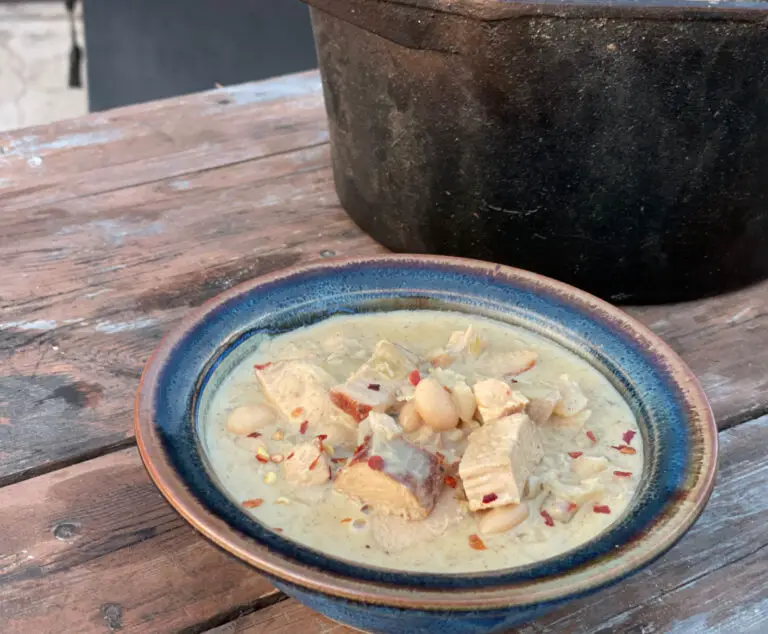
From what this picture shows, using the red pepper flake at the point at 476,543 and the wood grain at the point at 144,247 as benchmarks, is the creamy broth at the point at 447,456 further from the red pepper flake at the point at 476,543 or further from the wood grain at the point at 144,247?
the wood grain at the point at 144,247

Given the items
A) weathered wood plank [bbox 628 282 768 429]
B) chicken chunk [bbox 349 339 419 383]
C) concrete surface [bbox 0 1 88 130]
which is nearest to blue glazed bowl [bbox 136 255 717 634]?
chicken chunk [bbox 349 339 419 383]

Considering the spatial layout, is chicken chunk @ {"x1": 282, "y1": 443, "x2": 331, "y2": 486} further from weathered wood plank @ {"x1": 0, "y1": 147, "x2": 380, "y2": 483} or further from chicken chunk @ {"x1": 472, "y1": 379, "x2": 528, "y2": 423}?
weathered wood plank @ {"x1": 0, "y1": 147, "x2": 380, "y2": 483}

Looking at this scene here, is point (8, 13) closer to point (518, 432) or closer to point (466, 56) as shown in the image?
point (466, 56)

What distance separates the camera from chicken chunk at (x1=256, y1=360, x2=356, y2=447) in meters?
0.75

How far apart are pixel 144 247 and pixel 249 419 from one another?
1.81ft

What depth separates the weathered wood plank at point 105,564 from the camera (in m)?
A: 0.74

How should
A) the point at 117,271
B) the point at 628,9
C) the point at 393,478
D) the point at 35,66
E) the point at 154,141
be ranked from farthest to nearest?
the point at 35,66 → the point at 154,141 → the point at 117,271 → the point at 628,9 → the point at 393,478

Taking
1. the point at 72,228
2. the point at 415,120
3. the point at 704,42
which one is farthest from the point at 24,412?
the point at 704,42

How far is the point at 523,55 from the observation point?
3.08 feet

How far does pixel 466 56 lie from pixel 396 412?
42 centimetres

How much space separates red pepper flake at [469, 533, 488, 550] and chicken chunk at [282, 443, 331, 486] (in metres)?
0.12

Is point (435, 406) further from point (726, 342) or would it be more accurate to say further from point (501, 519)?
point (726, 342)

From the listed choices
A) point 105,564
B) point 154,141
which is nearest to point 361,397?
point 105,564

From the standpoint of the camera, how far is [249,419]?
2.48 feet
